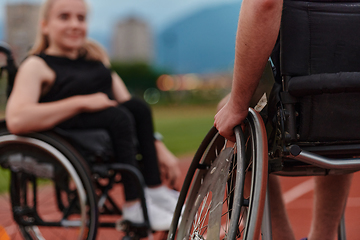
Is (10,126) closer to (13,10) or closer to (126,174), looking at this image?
(126,174)

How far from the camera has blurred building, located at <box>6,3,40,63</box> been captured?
160ft

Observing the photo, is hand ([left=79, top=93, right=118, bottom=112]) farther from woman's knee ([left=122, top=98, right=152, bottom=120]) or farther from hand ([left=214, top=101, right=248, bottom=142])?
hand ([left=214, top=101, right=248, bottom=142])

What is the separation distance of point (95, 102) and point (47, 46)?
61 cm

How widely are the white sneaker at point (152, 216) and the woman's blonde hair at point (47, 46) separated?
94 centimetres

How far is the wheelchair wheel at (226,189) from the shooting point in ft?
3.72

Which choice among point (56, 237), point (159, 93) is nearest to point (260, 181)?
point (56, 237)

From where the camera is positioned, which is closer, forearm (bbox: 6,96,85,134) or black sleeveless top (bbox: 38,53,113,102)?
forearm (bbox: 6,96,85,134)

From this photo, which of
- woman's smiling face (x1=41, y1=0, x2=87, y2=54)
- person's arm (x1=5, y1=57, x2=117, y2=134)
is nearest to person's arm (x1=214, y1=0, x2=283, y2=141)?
person's arm (x1=5, y1=57, x2=117, y2=134)

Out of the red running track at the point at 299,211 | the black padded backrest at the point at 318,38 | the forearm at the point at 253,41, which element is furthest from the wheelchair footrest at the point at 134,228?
the black padded backrest at the point at 318,38

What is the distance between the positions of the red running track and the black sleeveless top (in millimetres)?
1000

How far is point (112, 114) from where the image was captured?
7.82 ft

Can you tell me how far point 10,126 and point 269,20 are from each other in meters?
1.54

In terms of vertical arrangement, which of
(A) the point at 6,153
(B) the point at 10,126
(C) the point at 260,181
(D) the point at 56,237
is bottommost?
(D) the point at 56,237

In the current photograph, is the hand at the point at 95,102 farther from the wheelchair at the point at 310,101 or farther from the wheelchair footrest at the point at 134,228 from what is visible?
the wheelchair at the point at 310,101
